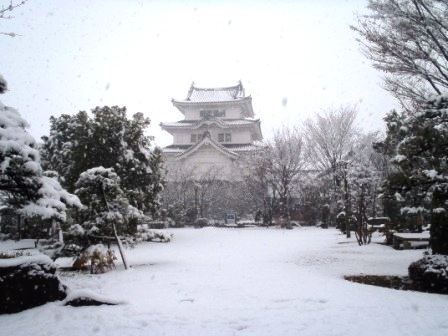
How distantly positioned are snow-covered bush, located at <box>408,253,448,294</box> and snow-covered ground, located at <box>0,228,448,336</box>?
42 centimetres

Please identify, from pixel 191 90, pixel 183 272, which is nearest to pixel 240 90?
pixel 191 90

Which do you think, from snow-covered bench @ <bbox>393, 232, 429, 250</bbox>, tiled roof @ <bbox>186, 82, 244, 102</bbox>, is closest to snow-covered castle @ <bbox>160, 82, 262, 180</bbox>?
tiled roof @ <bbox>186, 82, 244, 102</bbox>

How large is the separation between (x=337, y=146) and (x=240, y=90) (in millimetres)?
21350

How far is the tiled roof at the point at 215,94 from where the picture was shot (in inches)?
1635

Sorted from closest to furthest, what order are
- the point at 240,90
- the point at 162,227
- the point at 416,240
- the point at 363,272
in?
the point at 363,272
the point at 416,240
the point at 162,227
the point at 240,90

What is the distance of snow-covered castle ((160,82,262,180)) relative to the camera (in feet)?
115

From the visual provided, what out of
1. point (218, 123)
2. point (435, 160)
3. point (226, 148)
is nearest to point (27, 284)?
point (435, 160)

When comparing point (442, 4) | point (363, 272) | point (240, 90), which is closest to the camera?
point (442, 4)

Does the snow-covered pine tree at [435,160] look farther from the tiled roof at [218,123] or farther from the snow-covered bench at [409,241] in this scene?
the tiled roof at [218,123]

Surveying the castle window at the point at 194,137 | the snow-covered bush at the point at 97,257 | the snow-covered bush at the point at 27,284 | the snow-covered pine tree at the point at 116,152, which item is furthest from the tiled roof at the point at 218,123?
the snow-covered bush at the point at 27,284

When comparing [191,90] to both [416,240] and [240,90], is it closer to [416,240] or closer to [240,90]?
[240,90]

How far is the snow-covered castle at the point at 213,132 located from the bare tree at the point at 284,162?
17.0 ft

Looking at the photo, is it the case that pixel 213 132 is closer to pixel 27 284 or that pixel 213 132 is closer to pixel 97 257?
pixel 97 257

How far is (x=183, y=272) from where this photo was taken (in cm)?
865
